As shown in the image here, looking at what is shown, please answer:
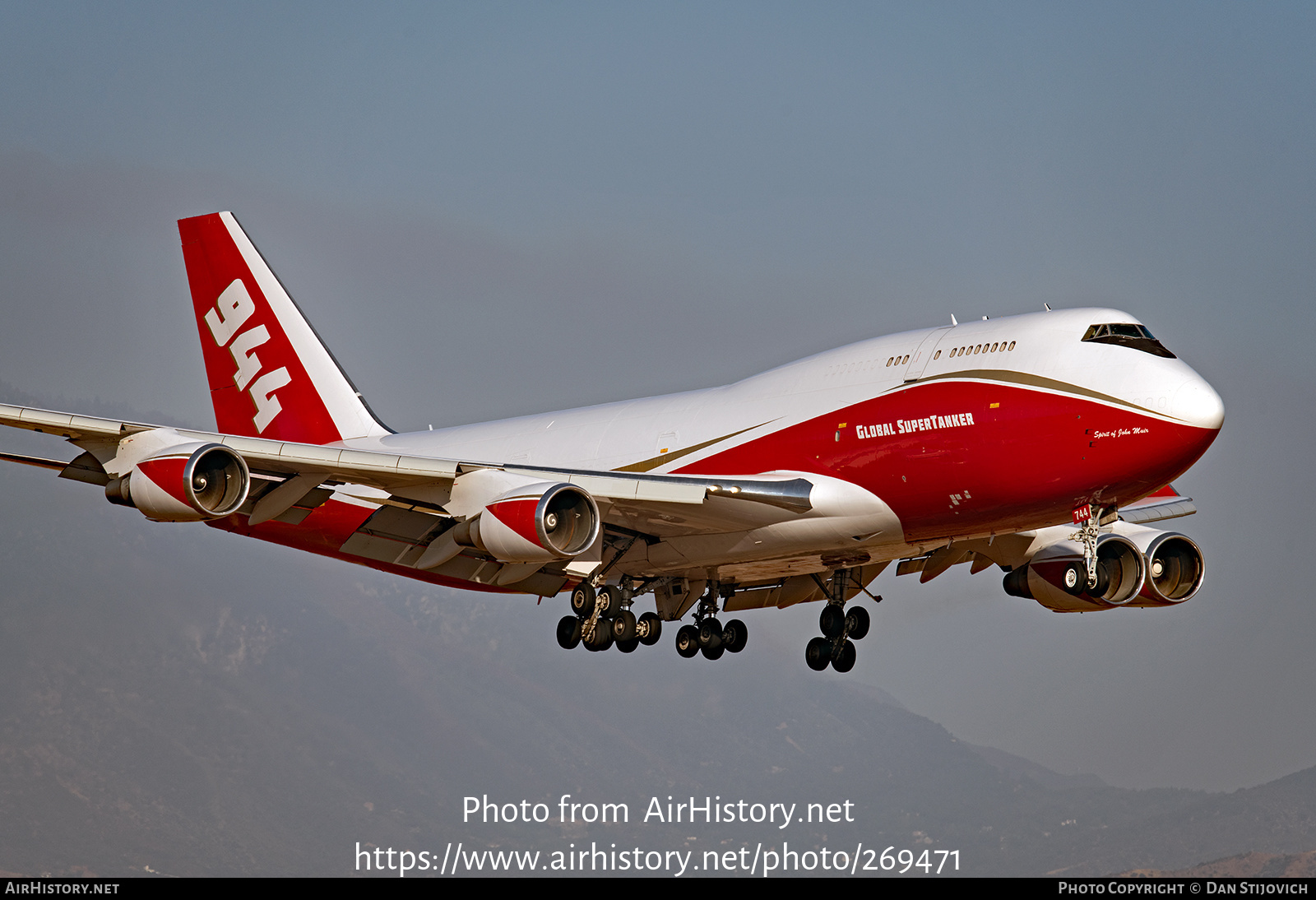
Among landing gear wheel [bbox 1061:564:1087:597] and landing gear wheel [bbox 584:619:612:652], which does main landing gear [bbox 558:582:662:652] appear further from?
landing gear wheel [bbox 1061:564:1087:597]

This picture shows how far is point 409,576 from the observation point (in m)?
41.2

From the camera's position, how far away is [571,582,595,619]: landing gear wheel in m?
36.9

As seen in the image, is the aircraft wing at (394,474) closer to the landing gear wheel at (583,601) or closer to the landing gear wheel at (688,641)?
the landing gear wheel at (583,601)

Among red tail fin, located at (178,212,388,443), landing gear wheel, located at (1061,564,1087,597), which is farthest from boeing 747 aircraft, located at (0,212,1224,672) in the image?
red tail fin, located at (178,212,388,443)

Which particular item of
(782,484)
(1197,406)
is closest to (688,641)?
(782,484)

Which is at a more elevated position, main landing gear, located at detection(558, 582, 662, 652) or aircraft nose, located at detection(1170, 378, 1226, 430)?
aircraft nose, located at detection(1170, 378, 1226, 430)

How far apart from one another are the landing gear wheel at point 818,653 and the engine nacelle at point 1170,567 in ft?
26.4

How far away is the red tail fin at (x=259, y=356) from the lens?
45562 mm

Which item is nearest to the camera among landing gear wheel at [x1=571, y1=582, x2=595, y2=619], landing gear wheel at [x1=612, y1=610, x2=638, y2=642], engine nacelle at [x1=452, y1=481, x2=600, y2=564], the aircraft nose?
the aircraft nose

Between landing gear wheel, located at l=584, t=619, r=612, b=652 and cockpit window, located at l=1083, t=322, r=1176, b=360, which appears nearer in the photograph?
cockpit window, located at l=1083, t=322, r=1176, b=360

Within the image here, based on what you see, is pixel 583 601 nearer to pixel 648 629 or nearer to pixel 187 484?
pixel 648 629

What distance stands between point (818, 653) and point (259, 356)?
19.8 m

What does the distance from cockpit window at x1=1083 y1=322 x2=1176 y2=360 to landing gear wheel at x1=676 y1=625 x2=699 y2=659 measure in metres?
15.6

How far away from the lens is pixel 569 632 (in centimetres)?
3831
